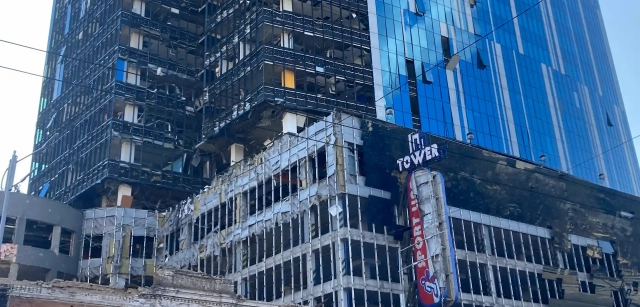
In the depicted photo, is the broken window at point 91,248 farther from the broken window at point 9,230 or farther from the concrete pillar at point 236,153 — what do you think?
the concrete pillar at point 236,153

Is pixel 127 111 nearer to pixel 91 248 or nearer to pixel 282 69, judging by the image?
pixel 91 248

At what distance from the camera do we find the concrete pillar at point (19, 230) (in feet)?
216

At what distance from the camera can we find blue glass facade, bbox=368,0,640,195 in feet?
242

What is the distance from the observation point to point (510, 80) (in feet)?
Result: 289

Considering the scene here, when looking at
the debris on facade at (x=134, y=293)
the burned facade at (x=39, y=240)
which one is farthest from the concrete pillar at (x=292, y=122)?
the debris on facade at (x=134, y=293)

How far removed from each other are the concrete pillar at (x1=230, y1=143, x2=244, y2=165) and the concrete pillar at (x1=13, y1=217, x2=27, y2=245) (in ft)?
63.8

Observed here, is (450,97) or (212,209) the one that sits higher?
(450,97)

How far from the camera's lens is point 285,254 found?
55.4 metres

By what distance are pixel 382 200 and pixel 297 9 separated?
25124 mm

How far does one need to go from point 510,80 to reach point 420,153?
39.2m

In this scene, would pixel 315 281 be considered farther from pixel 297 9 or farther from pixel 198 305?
pixel 297 9

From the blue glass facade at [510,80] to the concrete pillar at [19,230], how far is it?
111ft

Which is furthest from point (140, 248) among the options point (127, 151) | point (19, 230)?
point (19, 230)

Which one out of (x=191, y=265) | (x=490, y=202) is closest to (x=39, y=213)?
(x=191, y=265)
